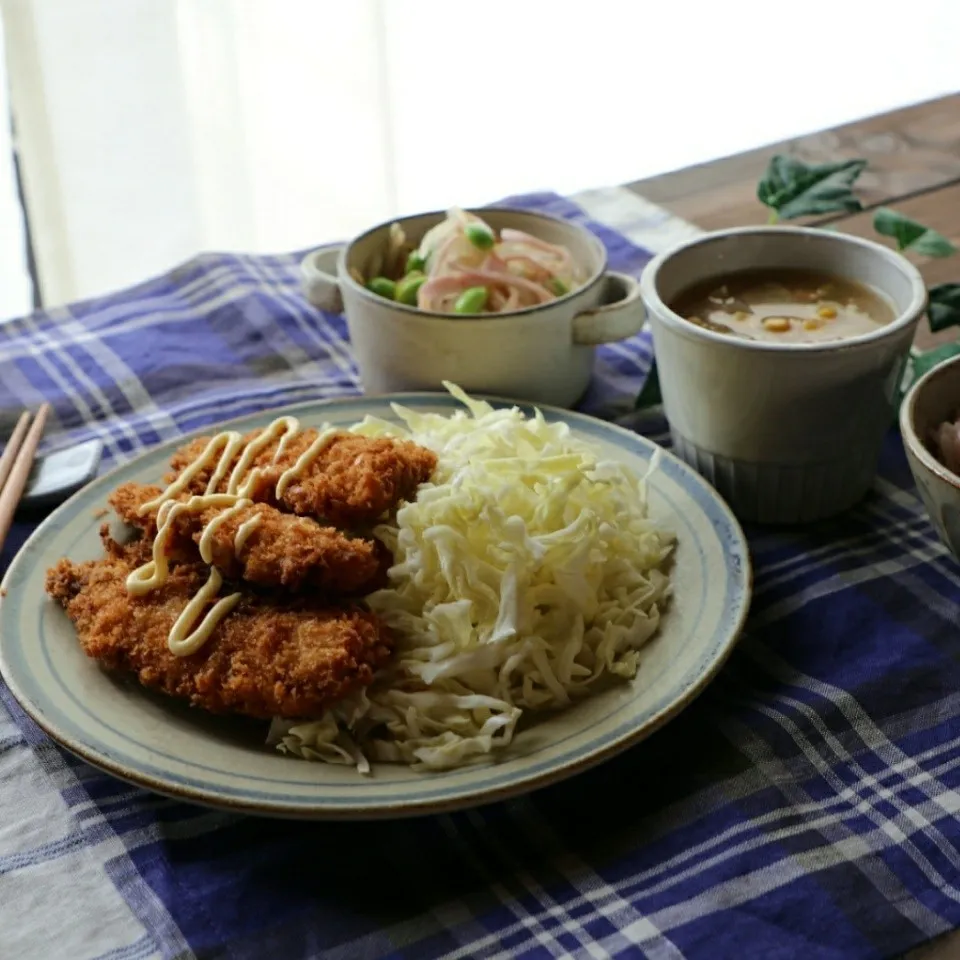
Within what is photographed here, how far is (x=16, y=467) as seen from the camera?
145cm

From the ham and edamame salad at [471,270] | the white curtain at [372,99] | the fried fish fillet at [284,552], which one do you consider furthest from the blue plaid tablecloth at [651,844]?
the white curtain at [372,99]

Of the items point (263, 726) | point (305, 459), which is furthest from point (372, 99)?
point (263, 726)

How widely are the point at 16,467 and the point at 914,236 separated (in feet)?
3.61

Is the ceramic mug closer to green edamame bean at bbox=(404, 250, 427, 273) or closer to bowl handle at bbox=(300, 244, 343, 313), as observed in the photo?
green edamame bean at bbox=(404, 250, 427, 273)

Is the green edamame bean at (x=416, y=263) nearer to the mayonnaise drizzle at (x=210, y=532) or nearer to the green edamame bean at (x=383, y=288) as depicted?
the green edamame bean at (x=383, y=288)

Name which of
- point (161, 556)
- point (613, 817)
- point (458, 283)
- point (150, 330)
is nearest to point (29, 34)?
point (150, 330)

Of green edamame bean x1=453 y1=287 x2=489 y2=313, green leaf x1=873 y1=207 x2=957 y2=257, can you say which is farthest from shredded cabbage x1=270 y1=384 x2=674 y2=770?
green leaf x1=873 y1=207 x2=957 y2=257

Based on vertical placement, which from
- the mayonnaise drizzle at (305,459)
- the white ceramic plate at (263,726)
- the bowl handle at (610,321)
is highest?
the bowl handle at (610,321)

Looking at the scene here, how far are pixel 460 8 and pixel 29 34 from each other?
1.16 m

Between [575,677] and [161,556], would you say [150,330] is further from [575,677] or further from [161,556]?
[575,677]

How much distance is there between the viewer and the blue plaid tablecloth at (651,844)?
37.6 inches

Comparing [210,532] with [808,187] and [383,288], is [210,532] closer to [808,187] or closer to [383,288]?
[383,288]

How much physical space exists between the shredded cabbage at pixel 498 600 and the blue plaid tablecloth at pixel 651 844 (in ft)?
0.25

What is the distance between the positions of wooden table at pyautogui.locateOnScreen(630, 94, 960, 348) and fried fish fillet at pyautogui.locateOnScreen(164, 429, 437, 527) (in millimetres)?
965
